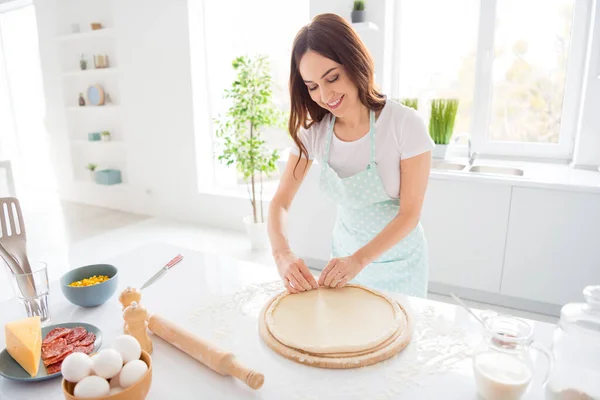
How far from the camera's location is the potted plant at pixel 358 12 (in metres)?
2.82

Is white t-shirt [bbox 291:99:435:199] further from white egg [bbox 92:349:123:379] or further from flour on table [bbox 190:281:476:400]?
white egg [bbox 92:349:123:379]

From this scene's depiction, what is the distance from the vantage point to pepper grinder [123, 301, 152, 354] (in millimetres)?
831

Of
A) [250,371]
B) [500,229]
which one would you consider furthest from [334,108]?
[500,229]

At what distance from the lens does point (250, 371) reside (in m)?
0.74

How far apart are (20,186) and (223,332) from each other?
6.28 metres

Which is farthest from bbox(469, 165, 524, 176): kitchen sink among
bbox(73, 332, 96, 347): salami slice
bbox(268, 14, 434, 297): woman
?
bbox(73, 332, 96, 347): salami slice

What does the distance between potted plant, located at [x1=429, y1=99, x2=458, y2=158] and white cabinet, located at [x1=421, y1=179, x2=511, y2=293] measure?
18.3 inches

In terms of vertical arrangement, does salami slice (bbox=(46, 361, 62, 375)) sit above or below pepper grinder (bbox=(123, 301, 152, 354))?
below

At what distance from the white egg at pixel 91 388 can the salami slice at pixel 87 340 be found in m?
0.22

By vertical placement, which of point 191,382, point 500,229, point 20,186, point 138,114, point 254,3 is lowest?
point 20,186

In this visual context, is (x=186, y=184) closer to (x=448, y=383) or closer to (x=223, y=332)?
(x=223, y=332)

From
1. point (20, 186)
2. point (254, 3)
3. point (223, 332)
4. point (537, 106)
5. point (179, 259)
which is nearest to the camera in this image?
point (223, 332)

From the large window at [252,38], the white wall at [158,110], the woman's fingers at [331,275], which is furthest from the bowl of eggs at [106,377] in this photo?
the white wall at [158,110]

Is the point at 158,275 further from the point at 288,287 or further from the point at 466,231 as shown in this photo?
the point at 466,231
